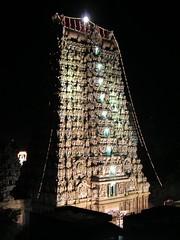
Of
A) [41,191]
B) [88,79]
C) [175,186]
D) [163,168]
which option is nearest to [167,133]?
[163,168]

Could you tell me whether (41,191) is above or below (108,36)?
below

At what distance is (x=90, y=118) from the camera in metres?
25.5

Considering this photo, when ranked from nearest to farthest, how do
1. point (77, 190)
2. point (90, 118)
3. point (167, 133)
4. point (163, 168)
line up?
point (77, 190)
point (90, 118)
point (163, 168)
point (167, 133)

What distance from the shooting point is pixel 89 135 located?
83.4 feet

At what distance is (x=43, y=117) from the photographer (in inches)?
1011

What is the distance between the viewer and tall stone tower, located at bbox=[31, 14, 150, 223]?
938 inches

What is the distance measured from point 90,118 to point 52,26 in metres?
7.31

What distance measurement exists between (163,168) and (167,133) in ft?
15.3

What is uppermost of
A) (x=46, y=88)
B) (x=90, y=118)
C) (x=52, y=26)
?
(x=52, y=26)

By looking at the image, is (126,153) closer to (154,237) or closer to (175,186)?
(175,186)

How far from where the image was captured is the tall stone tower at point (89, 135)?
23812 millimetres

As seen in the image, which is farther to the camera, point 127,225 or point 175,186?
point 175,186

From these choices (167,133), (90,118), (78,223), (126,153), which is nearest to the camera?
(78,223)

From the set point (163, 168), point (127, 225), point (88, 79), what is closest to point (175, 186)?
point (163, 168)
